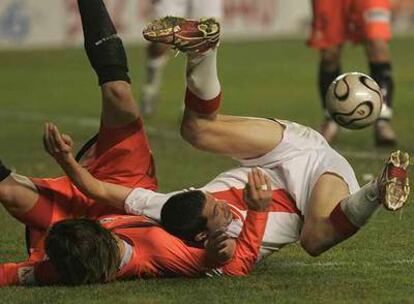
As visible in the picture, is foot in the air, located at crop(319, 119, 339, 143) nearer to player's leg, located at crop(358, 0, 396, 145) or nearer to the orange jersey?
player's leg, located at crop(358, 0, 396, 145)

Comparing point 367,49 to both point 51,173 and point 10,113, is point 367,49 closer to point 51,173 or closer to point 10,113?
point 51,173

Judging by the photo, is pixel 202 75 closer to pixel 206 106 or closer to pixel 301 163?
pixel 206 106

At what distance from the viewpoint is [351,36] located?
42.3ft

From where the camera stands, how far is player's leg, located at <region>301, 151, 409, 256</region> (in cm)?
645

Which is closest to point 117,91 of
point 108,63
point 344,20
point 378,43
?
point 108,63

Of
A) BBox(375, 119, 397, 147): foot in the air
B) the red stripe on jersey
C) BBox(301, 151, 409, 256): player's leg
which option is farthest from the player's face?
BBox(375, 119, 397, 147): foot in the air

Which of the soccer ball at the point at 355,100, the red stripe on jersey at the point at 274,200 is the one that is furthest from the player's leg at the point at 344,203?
the soccer ball at the point at 355,100

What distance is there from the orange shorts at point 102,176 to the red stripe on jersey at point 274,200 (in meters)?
0.49

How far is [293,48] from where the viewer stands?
28391 mm

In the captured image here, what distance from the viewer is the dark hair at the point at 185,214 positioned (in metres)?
6.62

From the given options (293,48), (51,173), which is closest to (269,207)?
(51,173)

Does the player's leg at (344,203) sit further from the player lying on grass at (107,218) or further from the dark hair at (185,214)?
the dark hair at (185,214)

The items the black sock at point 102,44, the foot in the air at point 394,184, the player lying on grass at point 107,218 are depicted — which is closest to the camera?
the foot in the air at point 394,184

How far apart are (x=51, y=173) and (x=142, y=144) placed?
141 inches
